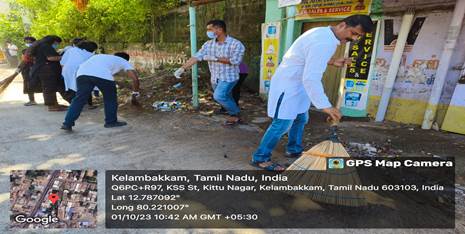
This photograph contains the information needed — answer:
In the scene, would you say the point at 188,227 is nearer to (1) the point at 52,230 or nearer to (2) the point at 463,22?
(1) the point at 52,230

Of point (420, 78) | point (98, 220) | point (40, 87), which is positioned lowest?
point (98, 220)

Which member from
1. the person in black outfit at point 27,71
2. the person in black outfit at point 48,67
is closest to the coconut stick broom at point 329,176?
the person in black outfit at point 48,67

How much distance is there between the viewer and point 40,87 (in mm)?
6332

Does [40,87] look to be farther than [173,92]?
No

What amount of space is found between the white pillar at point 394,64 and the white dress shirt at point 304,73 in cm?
277

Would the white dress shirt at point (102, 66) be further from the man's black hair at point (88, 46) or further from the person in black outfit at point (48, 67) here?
the person in black outfit at point (48, 67)

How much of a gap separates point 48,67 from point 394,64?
647 cm

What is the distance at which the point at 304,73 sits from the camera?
8.42 ft

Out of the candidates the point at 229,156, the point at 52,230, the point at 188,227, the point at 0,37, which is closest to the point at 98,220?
the point at 52,230

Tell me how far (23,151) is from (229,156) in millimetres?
2696

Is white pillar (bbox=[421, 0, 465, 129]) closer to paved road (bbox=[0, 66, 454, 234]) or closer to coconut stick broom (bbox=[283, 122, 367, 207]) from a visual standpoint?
paved road (bbox=[0, 66, 454, 234])

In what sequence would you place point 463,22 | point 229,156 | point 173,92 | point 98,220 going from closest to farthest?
point 98,220
point 229,156
point 463,22
point 173,92

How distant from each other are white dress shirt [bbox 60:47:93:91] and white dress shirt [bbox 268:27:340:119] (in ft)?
14.5

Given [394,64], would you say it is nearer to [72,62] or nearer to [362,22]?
[362,22]
